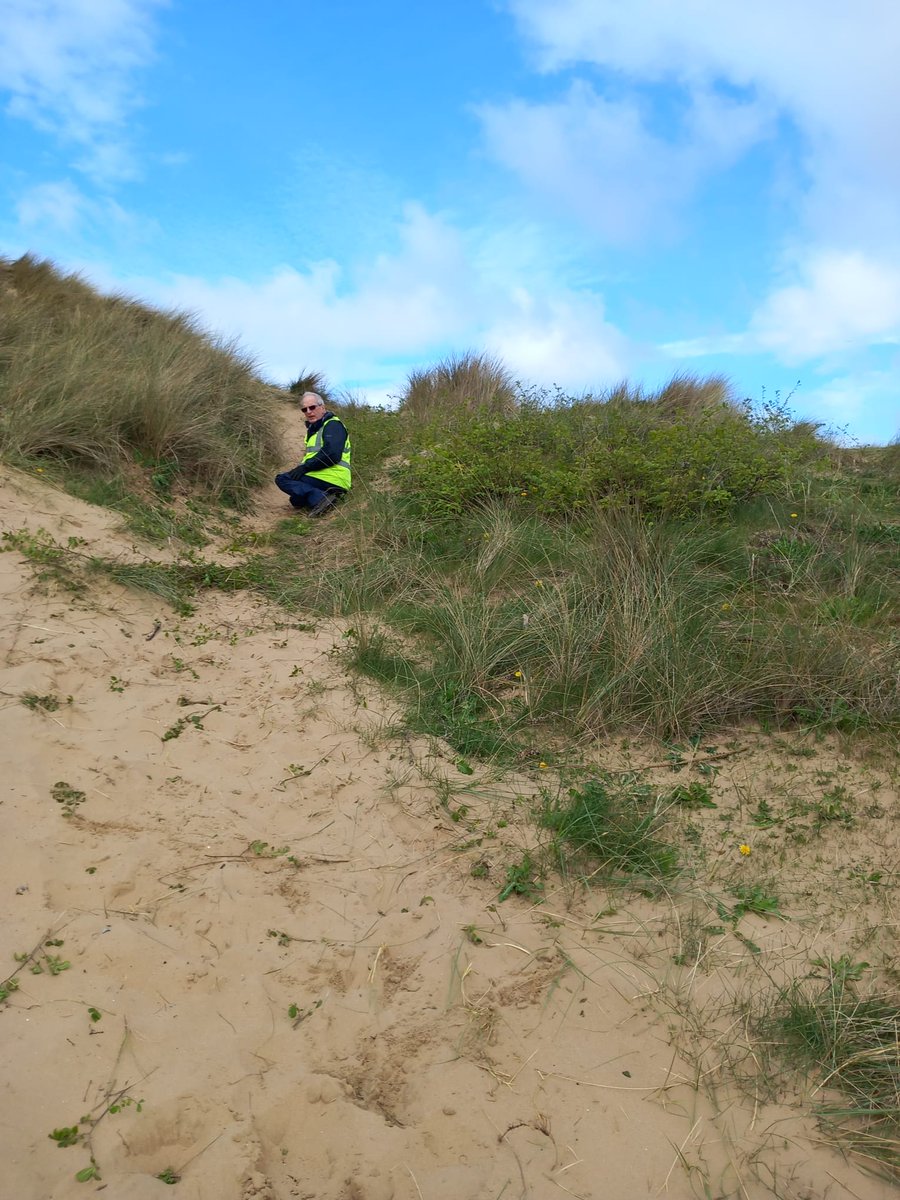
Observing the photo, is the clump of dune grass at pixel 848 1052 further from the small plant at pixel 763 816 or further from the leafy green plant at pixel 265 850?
the leafy green plant at pixel 265 850

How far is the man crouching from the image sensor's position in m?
8.02

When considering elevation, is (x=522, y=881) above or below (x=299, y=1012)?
above

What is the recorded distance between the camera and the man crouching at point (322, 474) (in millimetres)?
8016

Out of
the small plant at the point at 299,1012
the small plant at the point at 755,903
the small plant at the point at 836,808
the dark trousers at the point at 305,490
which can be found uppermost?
the dark trousers at the point at 305,490

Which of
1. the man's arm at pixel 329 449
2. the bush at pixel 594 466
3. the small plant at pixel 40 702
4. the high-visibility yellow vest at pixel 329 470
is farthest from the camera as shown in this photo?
the high-visibility yellow vest at pixel 329 470

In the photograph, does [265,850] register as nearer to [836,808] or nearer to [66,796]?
[66,796]

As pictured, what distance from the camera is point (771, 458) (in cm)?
782

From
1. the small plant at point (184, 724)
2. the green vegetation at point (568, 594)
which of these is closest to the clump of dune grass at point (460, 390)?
the green vegetation at point (568, 594)

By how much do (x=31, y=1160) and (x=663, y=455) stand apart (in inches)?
242

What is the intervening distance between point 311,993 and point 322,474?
5.81 metres

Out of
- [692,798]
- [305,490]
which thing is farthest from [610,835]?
[305,490]

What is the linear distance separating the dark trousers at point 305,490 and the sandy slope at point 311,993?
3766mm

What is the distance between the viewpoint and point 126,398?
7.41 meters

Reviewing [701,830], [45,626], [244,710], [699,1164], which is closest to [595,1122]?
[699,1164]
